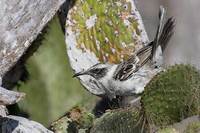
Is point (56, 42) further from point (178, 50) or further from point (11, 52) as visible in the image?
point (178, 50)

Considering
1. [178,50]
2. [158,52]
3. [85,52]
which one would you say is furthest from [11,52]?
[178,50]

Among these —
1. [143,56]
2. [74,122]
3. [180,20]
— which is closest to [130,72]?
[143,56]

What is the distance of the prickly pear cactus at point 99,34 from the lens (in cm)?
868

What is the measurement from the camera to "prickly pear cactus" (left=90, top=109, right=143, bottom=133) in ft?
24.5

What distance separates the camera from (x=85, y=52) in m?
8.73

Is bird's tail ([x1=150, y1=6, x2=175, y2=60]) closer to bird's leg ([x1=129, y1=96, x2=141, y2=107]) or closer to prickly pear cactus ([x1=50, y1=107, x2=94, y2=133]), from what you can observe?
bird's leg ([x1=129, y1=96, x2=141, y2=107])

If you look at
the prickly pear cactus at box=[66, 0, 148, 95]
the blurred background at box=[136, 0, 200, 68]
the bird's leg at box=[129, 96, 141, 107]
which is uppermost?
the prickly pear cactus at box=[66, 0, 148, 95]

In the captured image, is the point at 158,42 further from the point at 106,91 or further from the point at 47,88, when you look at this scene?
the point at 47,88

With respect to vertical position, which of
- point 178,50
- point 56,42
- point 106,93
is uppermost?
point 56,42

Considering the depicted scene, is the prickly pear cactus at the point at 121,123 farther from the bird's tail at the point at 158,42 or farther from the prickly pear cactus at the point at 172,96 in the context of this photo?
the bird's tail at the point at 158,42

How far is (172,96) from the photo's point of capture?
738cm

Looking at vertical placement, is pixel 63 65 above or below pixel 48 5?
below

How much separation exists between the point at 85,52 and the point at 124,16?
52 centimetres

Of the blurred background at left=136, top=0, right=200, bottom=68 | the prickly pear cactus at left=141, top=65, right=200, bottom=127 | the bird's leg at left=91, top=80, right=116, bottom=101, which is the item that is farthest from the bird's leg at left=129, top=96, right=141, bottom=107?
the blurred background at left=136, top=0, right=200, bottom=68
